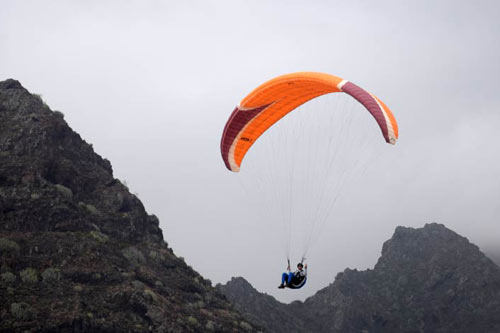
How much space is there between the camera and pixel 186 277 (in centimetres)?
3997

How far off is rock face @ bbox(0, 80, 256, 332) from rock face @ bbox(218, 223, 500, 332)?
2138 inches

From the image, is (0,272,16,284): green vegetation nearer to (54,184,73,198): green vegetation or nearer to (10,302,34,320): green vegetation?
(10,302,34,320): green vegetation

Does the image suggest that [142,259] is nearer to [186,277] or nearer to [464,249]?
[186,277]

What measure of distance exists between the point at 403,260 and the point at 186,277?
318 feet

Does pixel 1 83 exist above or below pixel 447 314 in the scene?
above

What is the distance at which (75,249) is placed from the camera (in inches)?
1321

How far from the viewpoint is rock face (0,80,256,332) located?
1110 inches

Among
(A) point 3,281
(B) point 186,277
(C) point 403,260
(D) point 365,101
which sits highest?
(C) point 403,260

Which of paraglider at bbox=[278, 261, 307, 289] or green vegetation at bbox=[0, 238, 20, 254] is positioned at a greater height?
green vegetation at bbox=[0, 238, 20, 254]

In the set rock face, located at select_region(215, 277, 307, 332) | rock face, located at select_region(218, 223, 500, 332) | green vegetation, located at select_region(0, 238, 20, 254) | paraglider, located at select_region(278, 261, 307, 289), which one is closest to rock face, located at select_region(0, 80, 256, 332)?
green vegetation, located at select_region(0, 238, 20, 254)

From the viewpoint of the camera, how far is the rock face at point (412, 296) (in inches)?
3996

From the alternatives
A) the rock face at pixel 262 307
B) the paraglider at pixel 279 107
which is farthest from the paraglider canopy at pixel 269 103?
the rock face at pixel 262 307

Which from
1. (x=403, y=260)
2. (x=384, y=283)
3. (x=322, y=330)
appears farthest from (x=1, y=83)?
(x=403, y=260)

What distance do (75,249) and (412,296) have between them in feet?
318
